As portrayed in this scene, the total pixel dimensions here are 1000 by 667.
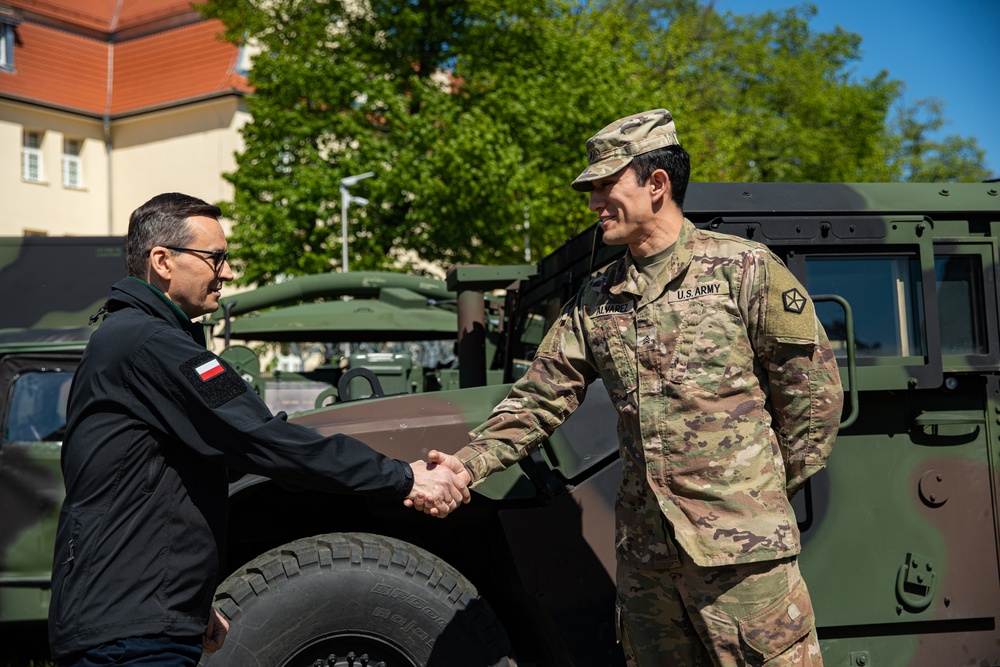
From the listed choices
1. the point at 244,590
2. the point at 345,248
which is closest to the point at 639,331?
the point at 244,590

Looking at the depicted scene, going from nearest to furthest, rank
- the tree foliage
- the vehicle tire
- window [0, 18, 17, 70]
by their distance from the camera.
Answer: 1. the vehicle tire
2. the tree foliage
3. window [0, 18, 17, 70]

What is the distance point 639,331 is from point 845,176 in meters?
26.1

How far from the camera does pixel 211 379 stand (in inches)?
89.5

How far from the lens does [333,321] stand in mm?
7828

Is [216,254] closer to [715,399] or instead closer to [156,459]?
[156,459]

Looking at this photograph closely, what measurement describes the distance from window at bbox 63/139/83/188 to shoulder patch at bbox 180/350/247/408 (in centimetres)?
2713

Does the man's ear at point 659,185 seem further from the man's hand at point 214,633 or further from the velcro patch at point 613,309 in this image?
the man's hand at point 214,633

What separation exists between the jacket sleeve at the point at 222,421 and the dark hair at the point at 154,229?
0.23 meters

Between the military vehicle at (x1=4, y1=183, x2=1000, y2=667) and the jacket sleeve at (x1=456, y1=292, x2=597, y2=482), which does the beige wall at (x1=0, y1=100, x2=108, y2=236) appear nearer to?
the military vehicle at (x1=4, y1=183, x2=1000, y2=667)

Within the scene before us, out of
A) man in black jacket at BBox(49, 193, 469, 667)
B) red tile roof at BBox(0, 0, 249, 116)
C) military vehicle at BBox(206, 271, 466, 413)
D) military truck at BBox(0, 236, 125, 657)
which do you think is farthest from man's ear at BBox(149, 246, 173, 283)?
red tile roof at BBox(0, 0, 249, 116)

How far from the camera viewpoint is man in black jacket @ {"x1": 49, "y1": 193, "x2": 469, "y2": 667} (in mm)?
2145

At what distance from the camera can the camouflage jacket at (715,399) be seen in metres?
2.58

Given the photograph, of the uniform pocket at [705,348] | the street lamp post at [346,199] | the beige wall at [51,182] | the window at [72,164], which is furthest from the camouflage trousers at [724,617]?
the window at [72,164]

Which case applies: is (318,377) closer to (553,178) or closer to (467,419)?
(467,419)
